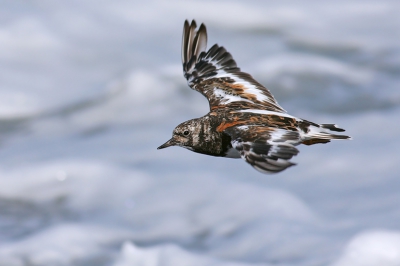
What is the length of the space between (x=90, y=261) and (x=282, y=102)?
13.7 meters

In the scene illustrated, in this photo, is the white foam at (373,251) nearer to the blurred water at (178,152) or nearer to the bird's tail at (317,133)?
the blurred water at (178,152)

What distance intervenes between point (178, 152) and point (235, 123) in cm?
2884

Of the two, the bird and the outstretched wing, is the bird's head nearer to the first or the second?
the bird

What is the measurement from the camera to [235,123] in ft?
25.8

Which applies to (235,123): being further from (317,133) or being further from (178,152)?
(178,152)

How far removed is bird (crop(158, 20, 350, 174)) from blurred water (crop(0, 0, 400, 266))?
20967 mm

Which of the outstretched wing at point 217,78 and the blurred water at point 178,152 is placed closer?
the outstretched wing at point 217,78

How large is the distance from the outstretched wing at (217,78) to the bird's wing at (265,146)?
1.58m

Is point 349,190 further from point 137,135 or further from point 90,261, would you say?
point 90,261

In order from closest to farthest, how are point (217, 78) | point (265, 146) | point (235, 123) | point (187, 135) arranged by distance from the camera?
point (265, 146)
point (235, 123)
point (187, 135)
point (217, 78)

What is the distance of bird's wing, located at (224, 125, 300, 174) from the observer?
258 inches

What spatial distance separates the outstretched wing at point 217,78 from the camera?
30.2ft

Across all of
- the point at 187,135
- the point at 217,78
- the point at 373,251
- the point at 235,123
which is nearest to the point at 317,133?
the point at 235,123

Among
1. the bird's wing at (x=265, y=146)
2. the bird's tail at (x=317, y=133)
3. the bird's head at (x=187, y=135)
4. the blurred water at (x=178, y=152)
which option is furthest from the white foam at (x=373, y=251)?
the bird's wing at (x=265, y=146)
